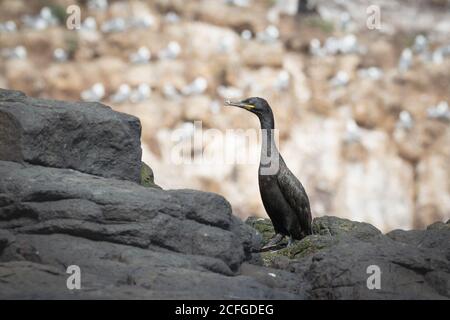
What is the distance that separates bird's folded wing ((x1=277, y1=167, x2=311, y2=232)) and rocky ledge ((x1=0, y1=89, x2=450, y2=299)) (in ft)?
4.67

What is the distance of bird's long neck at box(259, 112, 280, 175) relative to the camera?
11.4 metres

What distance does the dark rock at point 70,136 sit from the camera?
9.56 m

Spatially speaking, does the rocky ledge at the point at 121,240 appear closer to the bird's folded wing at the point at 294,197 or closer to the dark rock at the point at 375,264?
the dark rock at the point at 375,264

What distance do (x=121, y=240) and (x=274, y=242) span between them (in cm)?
309

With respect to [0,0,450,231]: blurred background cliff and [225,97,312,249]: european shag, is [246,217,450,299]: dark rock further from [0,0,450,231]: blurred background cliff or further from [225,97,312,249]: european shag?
[0,0,450,231]: blurred background cliff

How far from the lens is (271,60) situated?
28078mm

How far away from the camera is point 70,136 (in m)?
9.85

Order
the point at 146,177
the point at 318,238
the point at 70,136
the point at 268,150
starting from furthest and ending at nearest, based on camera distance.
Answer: the point at 268,150 → the point at 146,177 → the point at 318,238 → the point at 70,136

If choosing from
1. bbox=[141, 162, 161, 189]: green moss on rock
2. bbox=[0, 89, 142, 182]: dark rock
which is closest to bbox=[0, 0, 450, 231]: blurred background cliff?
bbox=[141, 162, 161, 189]: green moss on rock

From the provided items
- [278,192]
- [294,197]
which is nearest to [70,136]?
[278,192]

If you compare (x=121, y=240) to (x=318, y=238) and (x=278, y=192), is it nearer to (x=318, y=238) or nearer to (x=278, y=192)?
(x=318, y=238)
